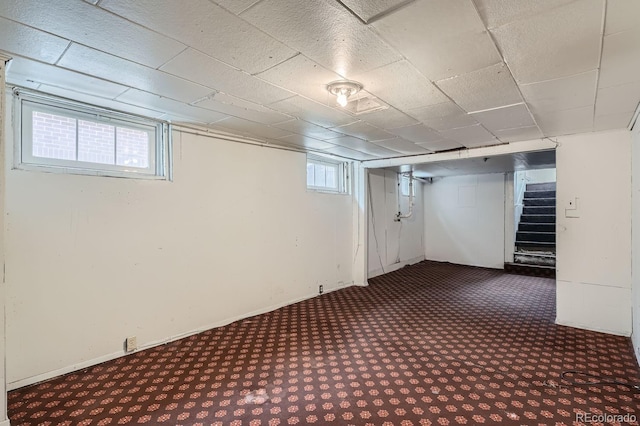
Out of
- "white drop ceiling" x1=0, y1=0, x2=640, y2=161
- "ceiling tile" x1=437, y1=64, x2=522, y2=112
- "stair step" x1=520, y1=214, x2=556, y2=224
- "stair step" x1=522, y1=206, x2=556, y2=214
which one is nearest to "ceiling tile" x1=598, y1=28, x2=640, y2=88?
"white drop ceiling" x1=0, y1=0, x2=640, y2=161

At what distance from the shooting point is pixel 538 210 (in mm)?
7934

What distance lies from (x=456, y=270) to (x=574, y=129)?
13.8 feet

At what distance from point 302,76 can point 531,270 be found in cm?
685

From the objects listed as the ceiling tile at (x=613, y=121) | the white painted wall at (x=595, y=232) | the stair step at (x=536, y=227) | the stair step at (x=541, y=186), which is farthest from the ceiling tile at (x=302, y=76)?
the stair step at (x=541, y=186)

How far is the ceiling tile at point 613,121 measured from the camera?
2967 mm

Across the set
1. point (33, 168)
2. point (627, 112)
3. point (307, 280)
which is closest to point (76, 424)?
point (33, 168)

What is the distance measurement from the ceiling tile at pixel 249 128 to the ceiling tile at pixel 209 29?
1267mm

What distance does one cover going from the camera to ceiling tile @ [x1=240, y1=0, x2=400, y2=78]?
143cm

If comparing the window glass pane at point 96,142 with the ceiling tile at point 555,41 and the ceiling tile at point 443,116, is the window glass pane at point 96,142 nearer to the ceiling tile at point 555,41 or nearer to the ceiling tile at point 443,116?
the ceiling tile at point 443,116

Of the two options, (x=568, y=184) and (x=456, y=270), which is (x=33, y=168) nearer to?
(x=568, y=184)

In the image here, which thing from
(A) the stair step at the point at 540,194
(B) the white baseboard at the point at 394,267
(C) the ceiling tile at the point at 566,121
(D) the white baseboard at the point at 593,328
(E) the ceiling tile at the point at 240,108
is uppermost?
(E) the ceiling tile at the point at 240,108

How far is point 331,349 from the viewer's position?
2988 mm

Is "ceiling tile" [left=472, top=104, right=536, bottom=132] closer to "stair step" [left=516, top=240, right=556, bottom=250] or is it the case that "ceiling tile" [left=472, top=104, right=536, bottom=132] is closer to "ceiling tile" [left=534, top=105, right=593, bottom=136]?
"ceiling tile" [left=534, top=105, right=593, bottom=136]

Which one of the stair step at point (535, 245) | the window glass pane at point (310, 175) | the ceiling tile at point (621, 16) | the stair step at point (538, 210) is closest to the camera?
the ceiling tile at point (621, 16)
